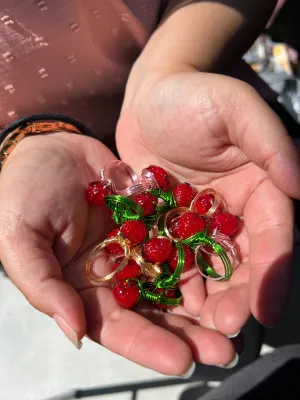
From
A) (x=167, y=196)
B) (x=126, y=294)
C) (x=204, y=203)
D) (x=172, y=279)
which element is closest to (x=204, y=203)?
(x=204, y=203)

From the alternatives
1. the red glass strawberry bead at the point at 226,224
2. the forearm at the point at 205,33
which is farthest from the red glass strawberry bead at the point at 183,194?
the forearm at the point at 205,33

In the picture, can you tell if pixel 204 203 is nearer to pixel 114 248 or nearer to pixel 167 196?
pixel 167 196

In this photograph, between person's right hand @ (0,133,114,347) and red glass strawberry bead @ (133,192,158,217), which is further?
red glass strawberry bead @ (133,192,158,217)

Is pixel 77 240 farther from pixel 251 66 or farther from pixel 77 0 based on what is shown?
pixel 251 66

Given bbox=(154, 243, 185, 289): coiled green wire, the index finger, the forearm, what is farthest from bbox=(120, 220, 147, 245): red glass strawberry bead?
the forearm

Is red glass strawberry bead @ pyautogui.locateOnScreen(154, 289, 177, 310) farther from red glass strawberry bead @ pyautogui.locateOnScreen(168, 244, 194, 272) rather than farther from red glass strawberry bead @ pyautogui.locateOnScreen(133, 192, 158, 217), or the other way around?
red glass strawberry bead @ pyautogui.locateOnScreen(133, 192, 158, 217)

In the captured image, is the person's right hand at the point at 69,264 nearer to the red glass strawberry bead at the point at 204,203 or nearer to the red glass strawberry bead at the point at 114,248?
the red glass strawberry bead at the point at 114,248
